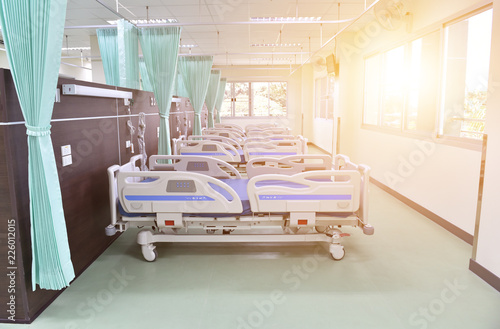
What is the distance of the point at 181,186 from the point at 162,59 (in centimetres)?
248

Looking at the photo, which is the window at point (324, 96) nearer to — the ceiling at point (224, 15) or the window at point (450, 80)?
the ceiling at point (224, 15)

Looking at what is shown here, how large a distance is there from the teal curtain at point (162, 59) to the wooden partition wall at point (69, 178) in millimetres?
526

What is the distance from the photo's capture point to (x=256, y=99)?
48.3 feet

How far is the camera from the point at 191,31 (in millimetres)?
8211

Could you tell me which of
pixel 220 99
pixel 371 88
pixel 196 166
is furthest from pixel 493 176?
pixel 220 99

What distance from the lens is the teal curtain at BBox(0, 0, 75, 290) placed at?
2137 mm

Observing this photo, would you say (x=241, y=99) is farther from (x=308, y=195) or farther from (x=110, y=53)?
(x=308, y=195)

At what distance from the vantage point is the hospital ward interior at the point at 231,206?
228 cm

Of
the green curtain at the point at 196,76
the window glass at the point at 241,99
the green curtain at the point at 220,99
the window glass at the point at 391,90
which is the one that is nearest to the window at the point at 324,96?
the window glass at the point at 241,99

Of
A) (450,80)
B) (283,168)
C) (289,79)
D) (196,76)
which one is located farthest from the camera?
(289,79)

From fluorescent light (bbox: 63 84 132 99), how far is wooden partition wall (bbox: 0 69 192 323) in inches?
2.0

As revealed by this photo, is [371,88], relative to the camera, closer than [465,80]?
No

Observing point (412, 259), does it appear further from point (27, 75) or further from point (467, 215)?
point (27, 75)

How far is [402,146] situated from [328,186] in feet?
9.67
